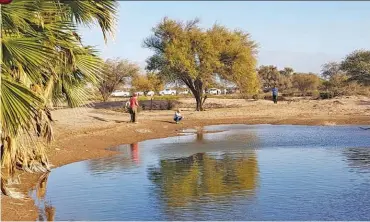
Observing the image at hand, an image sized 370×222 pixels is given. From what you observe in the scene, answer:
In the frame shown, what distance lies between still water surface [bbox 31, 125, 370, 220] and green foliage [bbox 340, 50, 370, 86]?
38438 millimetres

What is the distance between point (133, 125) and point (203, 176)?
14.6m

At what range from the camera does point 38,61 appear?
29.6ft

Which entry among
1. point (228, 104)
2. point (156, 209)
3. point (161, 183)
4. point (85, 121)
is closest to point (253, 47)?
point (228, 104)

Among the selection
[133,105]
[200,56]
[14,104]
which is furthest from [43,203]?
[200,56]

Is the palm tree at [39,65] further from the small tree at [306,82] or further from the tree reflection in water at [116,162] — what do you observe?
the small tree at [306,82]

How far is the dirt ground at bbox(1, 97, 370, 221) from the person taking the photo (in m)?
13.9

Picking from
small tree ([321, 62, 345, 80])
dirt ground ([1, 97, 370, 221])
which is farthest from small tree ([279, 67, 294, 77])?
dirt ground ([1, 97, 370, 221])

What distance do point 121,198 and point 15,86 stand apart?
455 cm

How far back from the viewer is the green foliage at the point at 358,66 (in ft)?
192

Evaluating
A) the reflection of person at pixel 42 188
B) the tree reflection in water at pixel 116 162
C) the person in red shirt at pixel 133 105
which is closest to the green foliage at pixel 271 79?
the person in red shirt at pixel 133 105

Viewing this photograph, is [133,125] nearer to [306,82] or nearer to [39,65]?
[39,65]

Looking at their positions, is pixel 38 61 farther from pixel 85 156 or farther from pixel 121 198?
pixel 85 156

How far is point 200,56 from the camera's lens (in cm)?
4181

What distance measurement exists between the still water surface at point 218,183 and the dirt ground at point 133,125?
61 centimetres
